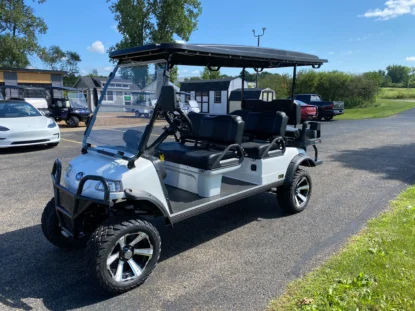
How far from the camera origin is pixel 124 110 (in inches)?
150

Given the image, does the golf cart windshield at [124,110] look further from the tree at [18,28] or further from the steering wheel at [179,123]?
the tree at [18,28]

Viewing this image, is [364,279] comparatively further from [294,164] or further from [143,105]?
[143,105]

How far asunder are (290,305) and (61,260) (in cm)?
226

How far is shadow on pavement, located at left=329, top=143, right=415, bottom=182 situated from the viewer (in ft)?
22.5

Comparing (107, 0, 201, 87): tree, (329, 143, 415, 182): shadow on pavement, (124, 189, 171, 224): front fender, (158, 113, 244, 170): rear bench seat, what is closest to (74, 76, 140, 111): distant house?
(158, 113, 244, 170): rear bench seat

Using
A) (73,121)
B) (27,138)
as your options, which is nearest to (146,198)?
(27,138)

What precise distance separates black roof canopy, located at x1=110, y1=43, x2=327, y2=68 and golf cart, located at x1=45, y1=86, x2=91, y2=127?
1237cm

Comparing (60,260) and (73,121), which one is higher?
(73,121)

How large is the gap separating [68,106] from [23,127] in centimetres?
753

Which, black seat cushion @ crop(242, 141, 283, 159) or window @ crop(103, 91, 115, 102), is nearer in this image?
window @ crop(103, 91, 115, 102)

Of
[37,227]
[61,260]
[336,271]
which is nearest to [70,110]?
[37,227]

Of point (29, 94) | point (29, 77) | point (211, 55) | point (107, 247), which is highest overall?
point (29, 77)

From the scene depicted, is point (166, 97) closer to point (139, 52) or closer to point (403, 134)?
point (139, 52)

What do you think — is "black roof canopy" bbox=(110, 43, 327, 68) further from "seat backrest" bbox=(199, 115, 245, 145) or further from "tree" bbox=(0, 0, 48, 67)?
"tree" bbox=(0, 0, 48, 67)
